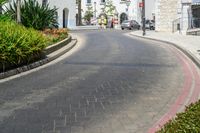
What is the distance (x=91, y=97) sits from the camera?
38.1 ft

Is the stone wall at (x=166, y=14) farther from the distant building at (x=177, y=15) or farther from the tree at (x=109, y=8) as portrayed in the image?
the tree at (x=109, y=8)

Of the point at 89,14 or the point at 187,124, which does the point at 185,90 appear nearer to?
the point at 187,124

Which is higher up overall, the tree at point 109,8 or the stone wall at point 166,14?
the tree at point 109,8

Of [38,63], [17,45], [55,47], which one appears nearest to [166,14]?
[55,47]

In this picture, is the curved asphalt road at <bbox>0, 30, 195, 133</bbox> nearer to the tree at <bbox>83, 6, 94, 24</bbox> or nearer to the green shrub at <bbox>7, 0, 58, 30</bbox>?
the green shrub at <bbox>7, 0, 58, 30</bbox>

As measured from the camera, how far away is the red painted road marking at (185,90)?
9.27 m

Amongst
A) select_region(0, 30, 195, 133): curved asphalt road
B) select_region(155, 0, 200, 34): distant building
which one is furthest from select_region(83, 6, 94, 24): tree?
select_region(0, 30, 195, 133): curved asphalt road

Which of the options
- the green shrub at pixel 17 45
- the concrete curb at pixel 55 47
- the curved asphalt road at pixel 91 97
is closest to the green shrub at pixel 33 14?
the concrete curb at pixel 55 47

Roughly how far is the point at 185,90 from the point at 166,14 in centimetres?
3972

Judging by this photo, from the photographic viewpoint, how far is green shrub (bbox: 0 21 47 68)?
50.7 ft

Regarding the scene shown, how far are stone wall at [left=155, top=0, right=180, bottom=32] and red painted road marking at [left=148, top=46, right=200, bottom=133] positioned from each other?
30.2 metres

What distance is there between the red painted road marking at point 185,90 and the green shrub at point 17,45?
5.40 metres

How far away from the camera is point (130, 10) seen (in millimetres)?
87562

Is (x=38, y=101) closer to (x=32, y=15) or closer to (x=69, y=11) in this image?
(x=32, y=15)
